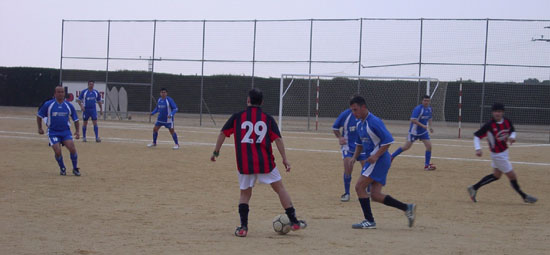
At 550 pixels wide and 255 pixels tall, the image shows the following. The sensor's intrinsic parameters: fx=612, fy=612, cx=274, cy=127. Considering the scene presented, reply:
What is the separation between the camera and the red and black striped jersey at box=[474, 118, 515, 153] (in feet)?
32.4

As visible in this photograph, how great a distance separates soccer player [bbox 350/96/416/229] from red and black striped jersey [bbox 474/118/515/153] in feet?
9.71

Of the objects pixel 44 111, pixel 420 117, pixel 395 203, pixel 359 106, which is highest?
pixel 359 106

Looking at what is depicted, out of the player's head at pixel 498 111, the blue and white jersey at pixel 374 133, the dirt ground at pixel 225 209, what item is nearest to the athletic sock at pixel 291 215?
the dirt ground at pixel 225 209

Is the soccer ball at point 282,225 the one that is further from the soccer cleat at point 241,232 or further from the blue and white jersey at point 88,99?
the blue and white jersey at point 88,99

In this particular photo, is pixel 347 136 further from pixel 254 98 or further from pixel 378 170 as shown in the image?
pixel 254 98

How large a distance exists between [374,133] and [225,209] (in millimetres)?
2673

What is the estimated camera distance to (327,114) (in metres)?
32.9

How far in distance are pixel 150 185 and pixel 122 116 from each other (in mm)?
24277

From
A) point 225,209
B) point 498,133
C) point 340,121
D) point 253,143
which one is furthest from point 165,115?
point 253,143

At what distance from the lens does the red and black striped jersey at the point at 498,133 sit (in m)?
9.89

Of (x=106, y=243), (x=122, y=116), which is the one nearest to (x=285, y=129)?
(x=122, y=116)

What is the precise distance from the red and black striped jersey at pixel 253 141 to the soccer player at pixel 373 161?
49.5 inches

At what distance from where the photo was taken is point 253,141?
696 centimetres

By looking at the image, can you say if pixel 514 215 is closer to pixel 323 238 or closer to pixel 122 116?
pixel 323 238
